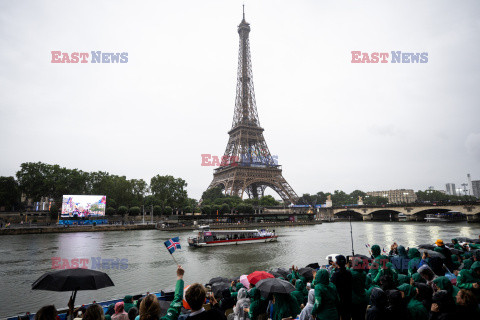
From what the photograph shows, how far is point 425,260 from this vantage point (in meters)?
8.79

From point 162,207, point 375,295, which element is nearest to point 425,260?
point 375,295

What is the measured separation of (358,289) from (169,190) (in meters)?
76.3

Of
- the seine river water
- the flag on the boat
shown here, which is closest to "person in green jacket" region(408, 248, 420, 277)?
the flag on the boat

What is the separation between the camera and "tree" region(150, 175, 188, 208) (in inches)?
3086

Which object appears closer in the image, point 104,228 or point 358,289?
point 358,289

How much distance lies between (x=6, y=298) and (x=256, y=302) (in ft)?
Answer: 57.9

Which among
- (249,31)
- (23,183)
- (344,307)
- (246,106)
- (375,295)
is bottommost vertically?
(344,307)

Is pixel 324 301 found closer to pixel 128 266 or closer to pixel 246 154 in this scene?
pixel 128 266

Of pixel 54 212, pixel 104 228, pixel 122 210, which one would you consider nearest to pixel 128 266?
pixel 104 228

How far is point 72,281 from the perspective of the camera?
21.5ft

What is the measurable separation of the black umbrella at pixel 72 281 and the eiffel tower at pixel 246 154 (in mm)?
74560

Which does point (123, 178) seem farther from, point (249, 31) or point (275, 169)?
point (249, 31)

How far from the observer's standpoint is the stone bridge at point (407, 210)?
70.7 metres

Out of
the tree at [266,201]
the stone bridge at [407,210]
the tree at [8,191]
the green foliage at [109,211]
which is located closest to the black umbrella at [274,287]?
the stone bridge at [407,210]
